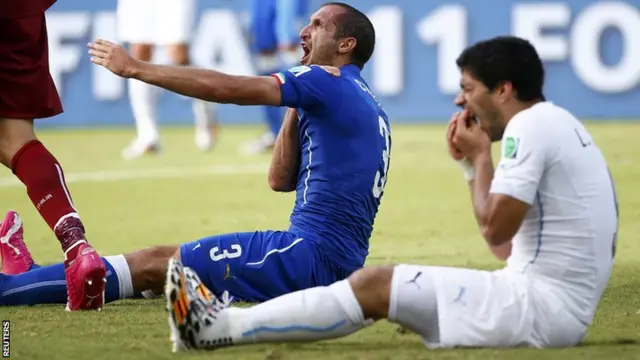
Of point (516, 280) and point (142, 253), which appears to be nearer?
point (516, 280)

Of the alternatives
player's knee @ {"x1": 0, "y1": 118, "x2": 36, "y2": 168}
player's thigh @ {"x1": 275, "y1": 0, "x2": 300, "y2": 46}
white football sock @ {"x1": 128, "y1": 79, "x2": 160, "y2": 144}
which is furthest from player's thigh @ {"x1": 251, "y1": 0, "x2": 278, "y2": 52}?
player's knee @ {"x1": 0, "y1": 118, "x2": 36, "y2": 168}

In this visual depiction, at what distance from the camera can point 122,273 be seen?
221 inches

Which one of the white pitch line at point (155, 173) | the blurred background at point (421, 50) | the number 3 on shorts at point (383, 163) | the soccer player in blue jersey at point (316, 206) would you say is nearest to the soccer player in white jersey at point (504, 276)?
the soccer player in blue jersey at point (316, 206)

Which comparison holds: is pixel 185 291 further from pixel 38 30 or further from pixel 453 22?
pixel 453 22

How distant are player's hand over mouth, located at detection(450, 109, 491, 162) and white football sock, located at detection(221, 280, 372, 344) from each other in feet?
1.91

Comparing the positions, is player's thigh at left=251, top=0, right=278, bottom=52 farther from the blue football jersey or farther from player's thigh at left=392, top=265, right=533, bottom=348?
player's thigh at left=392, top=265, right=533, bottom=348

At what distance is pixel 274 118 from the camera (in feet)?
45.2

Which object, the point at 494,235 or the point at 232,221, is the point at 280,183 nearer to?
the point at 494,235

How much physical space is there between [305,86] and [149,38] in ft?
28.2

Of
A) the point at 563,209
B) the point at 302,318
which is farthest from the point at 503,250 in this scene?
the point at 302,318

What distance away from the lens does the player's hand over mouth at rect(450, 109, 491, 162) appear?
14.7ft

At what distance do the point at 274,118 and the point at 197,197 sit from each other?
302 cm

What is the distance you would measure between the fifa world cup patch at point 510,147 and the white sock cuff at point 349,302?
65 cm

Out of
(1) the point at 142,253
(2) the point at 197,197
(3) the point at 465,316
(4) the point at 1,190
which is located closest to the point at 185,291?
(3) the point at 465,316
